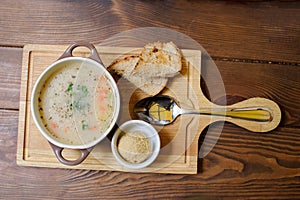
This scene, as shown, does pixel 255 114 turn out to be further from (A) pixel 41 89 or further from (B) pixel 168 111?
(A) pixel 41 89

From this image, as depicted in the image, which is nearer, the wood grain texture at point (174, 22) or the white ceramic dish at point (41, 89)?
the white ceramic dish at point (41, 89)

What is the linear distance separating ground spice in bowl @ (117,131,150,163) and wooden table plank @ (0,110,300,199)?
2.9 inches

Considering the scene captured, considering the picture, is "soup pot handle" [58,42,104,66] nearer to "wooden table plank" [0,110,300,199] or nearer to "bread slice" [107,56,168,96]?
"bread slice" [107,56,168,96]

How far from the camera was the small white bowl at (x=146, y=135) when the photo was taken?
3.61 ft

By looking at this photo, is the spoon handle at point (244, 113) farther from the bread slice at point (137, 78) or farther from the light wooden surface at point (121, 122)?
the bread slice at point (137, 78)

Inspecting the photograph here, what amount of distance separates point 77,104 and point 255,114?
1.62ft

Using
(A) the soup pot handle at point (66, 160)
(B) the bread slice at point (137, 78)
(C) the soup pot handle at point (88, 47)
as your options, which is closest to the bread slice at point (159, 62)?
(B) the bread slice at point (137, 78)

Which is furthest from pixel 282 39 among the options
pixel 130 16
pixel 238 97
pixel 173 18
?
pixel 130 16

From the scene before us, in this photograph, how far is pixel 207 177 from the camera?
1156mm

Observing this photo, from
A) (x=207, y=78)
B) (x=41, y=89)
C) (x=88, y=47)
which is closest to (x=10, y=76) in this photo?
(x=41, y=89)

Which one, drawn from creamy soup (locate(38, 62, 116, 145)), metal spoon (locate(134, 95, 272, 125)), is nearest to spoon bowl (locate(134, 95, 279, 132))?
metal spoon (locate(134, 95, 272, 125))

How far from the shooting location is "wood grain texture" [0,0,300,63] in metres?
1.19

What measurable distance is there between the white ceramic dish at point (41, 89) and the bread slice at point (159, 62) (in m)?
0.11

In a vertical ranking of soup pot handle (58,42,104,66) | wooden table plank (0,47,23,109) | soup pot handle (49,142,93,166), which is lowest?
soup pot handle (49,142,93,166)
